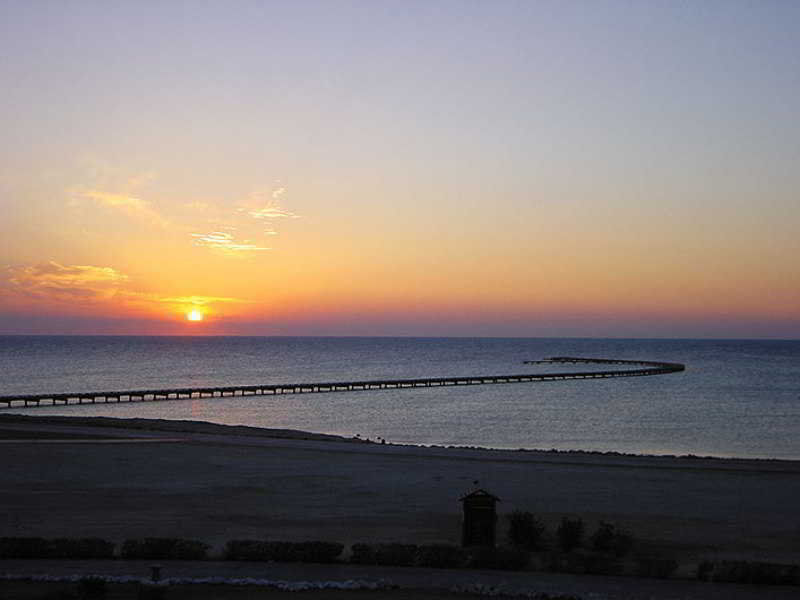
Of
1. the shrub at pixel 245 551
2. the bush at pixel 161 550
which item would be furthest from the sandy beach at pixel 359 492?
the bush at pixel 161 550

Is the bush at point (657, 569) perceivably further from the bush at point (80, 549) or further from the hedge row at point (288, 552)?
the bush at point (80, 549)

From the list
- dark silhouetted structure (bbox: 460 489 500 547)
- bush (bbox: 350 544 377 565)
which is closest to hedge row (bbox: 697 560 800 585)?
dark silhouetted structure (bbox: 460 489 500 547)

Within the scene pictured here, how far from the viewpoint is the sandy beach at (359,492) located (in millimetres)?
17297

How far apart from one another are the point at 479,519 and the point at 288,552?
3.35 m

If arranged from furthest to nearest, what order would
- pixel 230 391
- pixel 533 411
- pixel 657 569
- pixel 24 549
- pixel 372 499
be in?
pixel 230 391
pixel 533 411
pixel 372 499
pixel 24 549
pixel 657 569

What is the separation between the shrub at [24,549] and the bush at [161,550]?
116cm

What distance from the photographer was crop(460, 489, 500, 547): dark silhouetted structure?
15.0 meters

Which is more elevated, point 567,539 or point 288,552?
point 288,552

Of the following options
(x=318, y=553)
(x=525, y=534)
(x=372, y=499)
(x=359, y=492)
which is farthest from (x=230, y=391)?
(x=318, y=553)

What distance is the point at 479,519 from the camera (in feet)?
49.6

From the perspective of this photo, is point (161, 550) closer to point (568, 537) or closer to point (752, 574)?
point (568, 537)

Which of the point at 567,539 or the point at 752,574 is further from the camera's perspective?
the point at 567,539

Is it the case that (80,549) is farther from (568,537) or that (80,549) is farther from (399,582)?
(568,537)

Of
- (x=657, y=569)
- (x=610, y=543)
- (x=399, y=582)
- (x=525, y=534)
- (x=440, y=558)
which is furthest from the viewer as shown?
(x=525, y=534)
